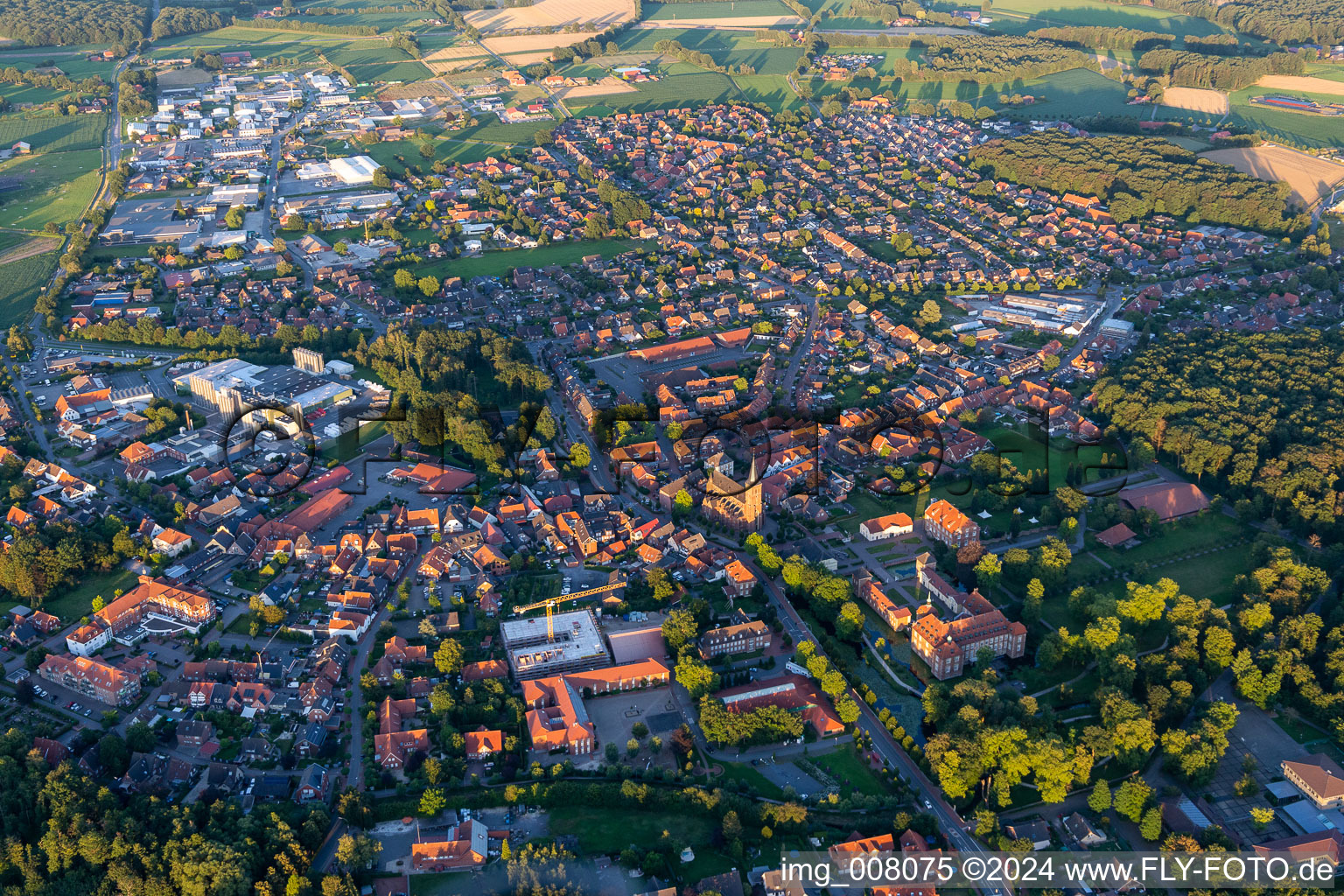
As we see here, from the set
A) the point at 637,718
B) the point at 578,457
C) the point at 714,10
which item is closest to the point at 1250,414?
the point at 578,457

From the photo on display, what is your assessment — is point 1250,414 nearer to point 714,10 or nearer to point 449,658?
point 449,658

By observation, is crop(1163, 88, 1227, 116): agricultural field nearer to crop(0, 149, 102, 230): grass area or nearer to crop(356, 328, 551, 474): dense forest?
crop(356, 328, 551, 474): dense forest

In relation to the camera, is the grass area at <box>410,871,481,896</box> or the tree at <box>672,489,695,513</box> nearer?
the grass area at <box>410,871,481,896</box>

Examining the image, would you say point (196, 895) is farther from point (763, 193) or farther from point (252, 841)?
point (763, 193)

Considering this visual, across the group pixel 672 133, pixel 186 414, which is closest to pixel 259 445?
pixel 186 414

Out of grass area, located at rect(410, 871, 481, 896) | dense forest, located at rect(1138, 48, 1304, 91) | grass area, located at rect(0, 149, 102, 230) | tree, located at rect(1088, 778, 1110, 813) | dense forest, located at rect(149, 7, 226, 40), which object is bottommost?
tree, located at rect(1088, 778, 1110, 813)

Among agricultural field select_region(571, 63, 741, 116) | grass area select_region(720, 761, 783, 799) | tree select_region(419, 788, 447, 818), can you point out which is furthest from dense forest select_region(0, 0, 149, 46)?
grass area select_region(720, 761, 783, 799)

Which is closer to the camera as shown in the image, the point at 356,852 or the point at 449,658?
the point at 356,852

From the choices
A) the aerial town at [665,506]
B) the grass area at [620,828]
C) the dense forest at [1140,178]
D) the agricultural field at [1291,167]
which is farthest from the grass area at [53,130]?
the agricultural field at [1291,167]
